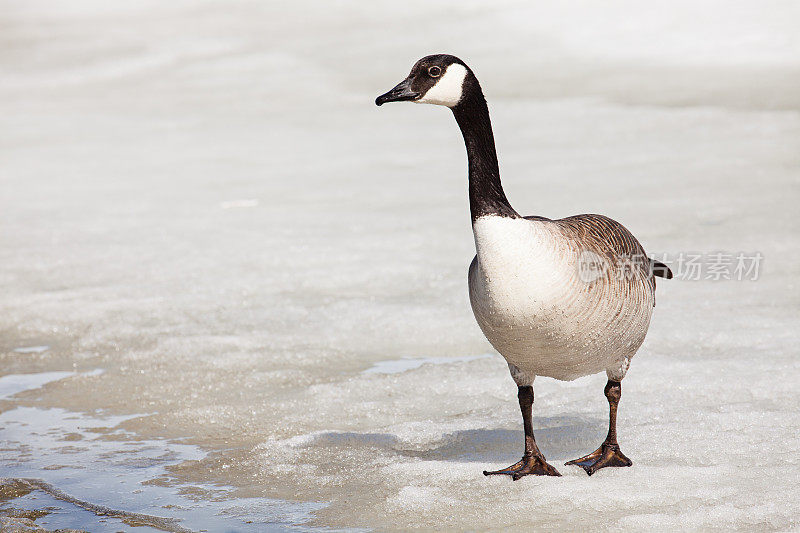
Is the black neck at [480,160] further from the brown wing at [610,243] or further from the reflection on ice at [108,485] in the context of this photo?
the reflection on ice at [108,485]

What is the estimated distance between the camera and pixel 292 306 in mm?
8094

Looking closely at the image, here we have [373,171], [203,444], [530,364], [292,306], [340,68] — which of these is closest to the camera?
[530,364]

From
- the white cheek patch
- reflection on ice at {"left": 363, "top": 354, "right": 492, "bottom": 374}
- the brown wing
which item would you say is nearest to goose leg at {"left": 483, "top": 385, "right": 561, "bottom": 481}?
the brown wing

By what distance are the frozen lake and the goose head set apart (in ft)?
6.31

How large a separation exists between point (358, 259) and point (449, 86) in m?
4.90

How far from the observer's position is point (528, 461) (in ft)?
15.7

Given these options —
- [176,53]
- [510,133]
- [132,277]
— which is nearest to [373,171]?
[510,133]

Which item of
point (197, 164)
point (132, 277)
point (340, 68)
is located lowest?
point (132, 277)

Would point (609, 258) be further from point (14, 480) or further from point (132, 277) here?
point (132, 277)

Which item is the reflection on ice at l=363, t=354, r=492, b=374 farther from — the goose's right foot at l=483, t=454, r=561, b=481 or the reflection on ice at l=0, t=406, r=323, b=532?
the goose's right foot at l=483, t=454, r=561, b=481

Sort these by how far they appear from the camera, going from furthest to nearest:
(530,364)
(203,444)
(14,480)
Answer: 1. (203,444)
2. (14,480)
3. (530,364)

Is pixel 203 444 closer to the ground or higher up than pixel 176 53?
closer to the ground

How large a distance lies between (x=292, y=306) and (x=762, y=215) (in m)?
5.20

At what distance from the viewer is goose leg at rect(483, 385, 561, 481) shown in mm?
4746
